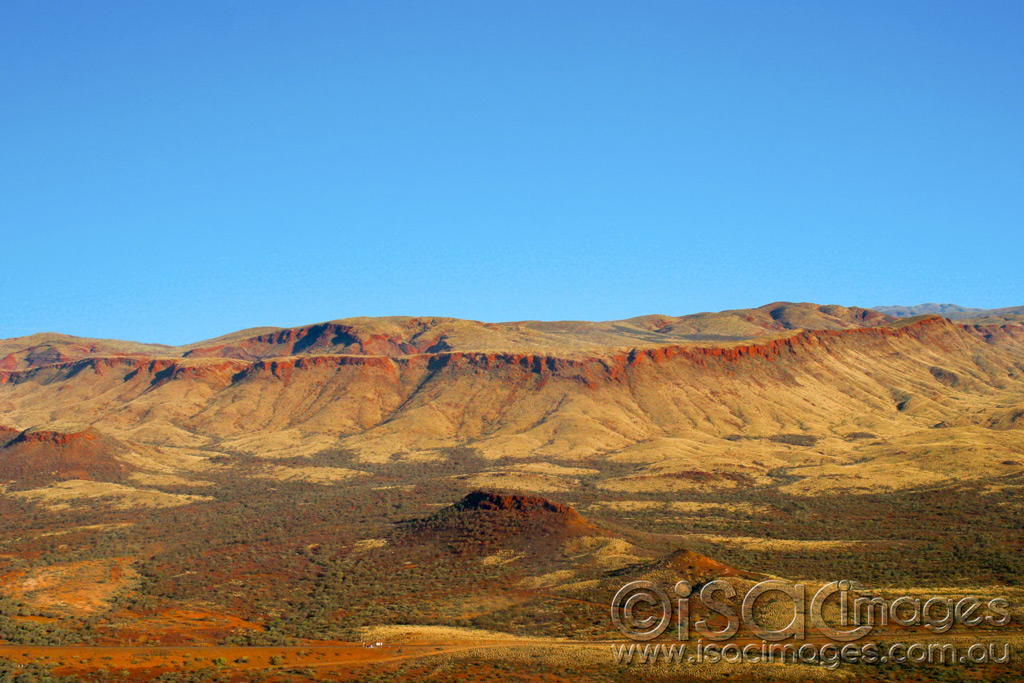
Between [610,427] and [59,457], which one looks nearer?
[59,457]

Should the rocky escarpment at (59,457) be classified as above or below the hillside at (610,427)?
below

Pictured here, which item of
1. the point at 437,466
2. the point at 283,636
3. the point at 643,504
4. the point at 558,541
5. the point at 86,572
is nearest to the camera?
the point at 283,636

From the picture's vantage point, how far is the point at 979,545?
261 feet

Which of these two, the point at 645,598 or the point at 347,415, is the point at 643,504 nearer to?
the point at 645,598

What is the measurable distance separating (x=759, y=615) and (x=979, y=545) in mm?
31193

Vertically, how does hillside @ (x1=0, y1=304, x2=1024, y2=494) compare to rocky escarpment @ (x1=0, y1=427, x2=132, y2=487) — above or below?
above

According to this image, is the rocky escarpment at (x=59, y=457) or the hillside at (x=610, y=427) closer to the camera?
the rocky escarpment at (x=59, y=457)

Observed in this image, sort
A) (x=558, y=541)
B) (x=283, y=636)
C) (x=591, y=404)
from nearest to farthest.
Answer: (x=283, y=636)
(x=558, y=541)
(x=591, y=404)

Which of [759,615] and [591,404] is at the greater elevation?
[591,404]

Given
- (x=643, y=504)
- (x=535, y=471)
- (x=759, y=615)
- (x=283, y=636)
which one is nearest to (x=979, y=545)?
(x=759, y=615)

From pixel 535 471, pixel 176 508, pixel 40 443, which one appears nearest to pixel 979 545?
pixel 535 471

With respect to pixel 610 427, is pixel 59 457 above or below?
below

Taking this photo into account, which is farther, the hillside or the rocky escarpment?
the hillside

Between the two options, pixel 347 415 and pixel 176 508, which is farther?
pixel 347 415
